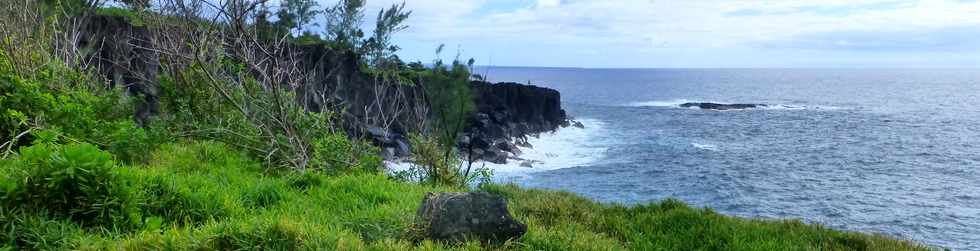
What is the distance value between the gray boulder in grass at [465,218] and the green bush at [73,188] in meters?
2.40

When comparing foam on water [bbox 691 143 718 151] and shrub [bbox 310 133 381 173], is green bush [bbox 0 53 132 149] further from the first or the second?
foam on water [bbox 691 143 718 151]

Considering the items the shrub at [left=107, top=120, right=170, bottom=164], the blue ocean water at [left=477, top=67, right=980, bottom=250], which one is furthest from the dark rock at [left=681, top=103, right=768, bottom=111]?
the shrub at [left=107, top=120, right=170, bottom=164]

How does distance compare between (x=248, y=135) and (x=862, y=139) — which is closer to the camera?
(x=248, y=135)

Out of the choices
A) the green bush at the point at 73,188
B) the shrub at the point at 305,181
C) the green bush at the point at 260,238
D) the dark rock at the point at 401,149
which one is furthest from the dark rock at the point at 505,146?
the green bush at the point at 260,238

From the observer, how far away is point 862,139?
54.1m

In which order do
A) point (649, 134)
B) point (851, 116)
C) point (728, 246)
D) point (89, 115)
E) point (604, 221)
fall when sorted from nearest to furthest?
1. point (728, 246)
2. point (604, 221)
3. point (89, 115)
4. point (649, 134)
5. point (851, 116)

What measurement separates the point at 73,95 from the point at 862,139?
57.2m

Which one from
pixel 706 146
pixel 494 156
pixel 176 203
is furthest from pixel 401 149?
pixel 176 203

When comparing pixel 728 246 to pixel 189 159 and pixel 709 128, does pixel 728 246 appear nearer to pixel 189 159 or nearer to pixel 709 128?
pixel 189 159

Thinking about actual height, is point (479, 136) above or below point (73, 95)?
below

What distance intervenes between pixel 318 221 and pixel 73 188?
77.0 inches

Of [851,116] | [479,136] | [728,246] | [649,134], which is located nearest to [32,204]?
[728,246]

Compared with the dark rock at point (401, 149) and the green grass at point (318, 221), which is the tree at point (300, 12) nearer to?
the dark rock at point (401, 149)

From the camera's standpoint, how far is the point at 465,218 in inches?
233
